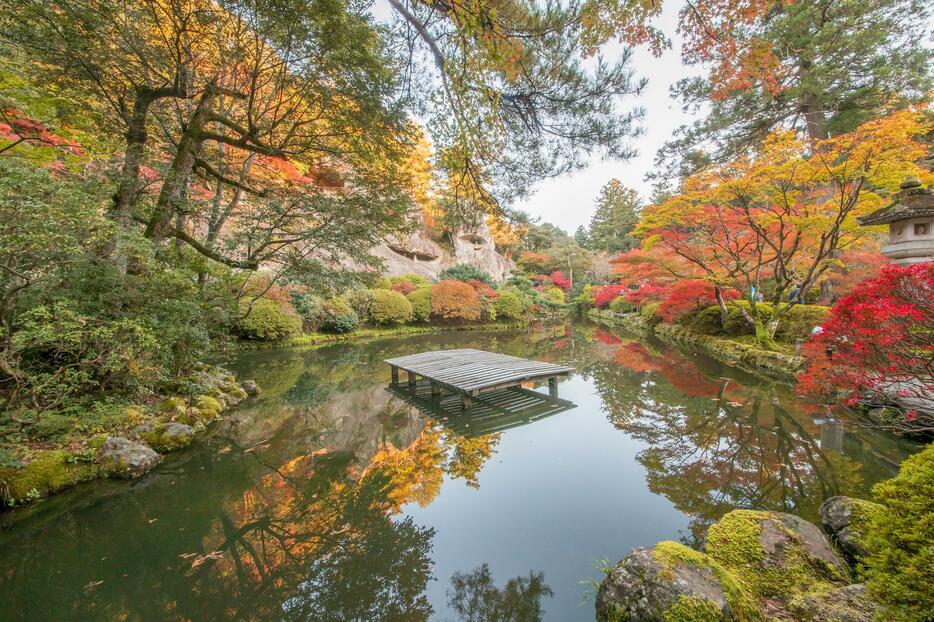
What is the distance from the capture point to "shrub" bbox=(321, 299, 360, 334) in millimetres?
13234

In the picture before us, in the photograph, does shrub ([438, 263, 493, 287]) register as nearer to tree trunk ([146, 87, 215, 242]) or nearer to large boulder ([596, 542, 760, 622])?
tree trunk ([146, 87, 215, 242])

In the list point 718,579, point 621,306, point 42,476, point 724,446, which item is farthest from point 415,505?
point 621,306

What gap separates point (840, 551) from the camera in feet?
6.95

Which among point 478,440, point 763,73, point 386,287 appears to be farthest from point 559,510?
point 386,287

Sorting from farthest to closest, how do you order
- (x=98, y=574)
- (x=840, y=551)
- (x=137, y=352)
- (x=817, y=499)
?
(x=137, y=352) < (x=817, y=499) < (x=98, y=574) < (x=840, y=551)

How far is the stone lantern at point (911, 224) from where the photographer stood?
5.21m

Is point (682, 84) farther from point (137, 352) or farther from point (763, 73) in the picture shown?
point (137, 352)

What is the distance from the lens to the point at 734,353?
8797 millimetres

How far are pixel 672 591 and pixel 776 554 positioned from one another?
0.89 metres

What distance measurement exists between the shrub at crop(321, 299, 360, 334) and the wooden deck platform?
6.88 m

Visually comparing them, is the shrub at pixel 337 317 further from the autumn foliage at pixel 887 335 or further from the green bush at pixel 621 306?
the green bush at pixel 621 306

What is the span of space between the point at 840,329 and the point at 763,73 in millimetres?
2610

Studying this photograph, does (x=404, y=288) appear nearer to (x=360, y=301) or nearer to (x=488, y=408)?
(x=360, y=301)

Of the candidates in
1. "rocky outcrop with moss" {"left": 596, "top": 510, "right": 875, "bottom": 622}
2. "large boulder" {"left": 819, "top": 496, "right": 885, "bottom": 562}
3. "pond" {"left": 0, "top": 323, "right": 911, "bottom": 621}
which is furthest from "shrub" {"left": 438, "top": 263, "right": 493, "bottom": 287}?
"rocky outcrop with moss" {"left": 596, "top": 510, "right": 875, "bottom": 622}
